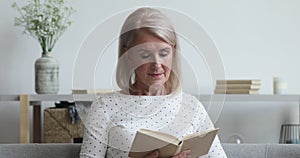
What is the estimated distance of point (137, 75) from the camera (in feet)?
4.87

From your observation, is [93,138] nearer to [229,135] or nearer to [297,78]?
[229,135]

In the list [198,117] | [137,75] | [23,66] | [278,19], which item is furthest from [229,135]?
[137,75]

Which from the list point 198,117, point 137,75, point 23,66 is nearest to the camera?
point 137,75

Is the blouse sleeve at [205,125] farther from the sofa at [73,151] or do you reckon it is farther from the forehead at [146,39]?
the forehead at [146,39]

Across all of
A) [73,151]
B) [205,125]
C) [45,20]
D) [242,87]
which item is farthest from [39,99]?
[205,125]

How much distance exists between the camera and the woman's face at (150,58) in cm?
136

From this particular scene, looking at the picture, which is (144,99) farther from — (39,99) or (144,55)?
(39,99)

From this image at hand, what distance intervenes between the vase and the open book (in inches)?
48.8

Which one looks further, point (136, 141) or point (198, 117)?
point (198, 117)

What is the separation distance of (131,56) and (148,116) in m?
0.21

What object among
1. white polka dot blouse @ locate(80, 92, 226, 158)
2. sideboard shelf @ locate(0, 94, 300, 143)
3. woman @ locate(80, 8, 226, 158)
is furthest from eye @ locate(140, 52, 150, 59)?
sideboard shelf @ locate(0, 94, 300, 143)

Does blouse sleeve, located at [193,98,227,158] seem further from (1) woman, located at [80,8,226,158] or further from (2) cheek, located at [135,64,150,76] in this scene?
(2) cheek, located at [135,64,150,76]

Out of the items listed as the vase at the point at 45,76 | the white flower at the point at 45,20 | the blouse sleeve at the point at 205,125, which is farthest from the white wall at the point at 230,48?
Answer: the blouse sleeve at the point at 205,125

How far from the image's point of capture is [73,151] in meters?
1.81
